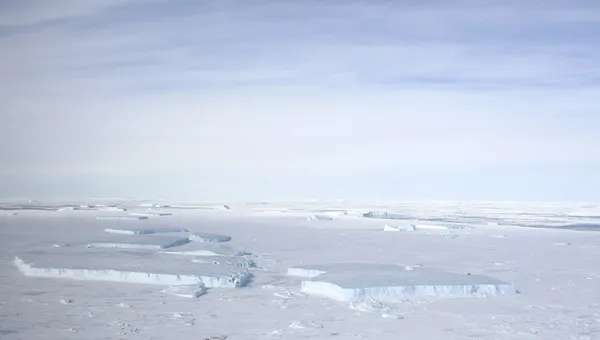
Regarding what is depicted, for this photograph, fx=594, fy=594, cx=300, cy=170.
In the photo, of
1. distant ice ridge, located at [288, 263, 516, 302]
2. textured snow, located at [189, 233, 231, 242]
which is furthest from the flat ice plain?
textured snow, located at [189, 233, 231, 242]

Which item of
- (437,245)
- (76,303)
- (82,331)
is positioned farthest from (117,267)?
(437,245)

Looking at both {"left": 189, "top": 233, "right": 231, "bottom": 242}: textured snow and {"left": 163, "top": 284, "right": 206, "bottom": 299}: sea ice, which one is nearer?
{"left": 163, "top": 284, "right": 206, "bottom": 299}: sea ice

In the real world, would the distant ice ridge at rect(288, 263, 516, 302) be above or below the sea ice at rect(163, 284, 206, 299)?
above

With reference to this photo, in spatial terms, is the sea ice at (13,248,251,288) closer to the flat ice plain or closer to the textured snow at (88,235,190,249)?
the flat ice plain

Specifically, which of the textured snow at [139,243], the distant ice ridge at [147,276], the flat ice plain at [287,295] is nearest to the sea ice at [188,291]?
the flat ice plain at [287,295]

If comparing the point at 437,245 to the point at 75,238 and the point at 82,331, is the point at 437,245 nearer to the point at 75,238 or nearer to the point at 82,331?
the point at 75,238

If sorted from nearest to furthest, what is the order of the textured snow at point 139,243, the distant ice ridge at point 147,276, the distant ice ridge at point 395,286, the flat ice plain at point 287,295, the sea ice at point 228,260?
the flat ice plain at point 287,295, the distant ice ridge at point 395,286, the distant ice ridge at point 147,276, the sea ice at point 228,260, the textured snow at point 139,243

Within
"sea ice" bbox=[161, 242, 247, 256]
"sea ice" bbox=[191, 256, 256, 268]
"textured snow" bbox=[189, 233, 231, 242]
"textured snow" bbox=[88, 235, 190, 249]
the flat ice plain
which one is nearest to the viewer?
the flat ice plain

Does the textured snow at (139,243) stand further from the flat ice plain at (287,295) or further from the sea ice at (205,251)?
the sea ice at (205,251)
